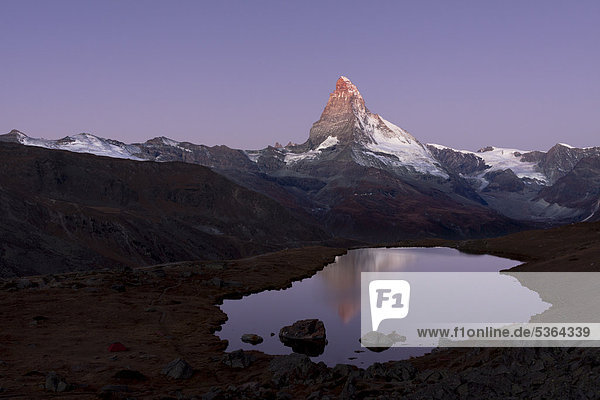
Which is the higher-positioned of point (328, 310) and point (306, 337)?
point (306, 337)

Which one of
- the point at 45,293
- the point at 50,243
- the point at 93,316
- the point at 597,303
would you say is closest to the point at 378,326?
the point at 597,303

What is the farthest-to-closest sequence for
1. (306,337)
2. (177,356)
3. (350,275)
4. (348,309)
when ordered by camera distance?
1. (350,275)
2. (348,309)
3. (306,337)
4. (177,356)

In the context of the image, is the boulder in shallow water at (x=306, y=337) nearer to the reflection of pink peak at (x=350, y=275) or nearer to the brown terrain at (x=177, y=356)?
the brown terrain at (x=177, y=356)

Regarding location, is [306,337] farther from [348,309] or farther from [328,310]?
[348,309]

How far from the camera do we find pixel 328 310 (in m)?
69.1

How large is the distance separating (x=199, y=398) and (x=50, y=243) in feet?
384

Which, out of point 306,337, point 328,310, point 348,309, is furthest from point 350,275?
point 306,337

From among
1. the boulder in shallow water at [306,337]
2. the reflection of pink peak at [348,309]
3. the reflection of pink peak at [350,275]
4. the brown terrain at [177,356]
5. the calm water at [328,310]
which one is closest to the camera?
the brown terrain at [177,356]

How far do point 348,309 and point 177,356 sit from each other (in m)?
31.0

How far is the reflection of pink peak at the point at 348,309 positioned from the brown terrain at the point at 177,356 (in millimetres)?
15368

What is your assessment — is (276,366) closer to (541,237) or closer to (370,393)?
(370,393)

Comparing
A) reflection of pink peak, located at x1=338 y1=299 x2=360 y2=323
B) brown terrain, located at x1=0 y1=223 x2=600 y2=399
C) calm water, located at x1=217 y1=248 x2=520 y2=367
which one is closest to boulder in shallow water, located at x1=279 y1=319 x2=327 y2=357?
calm water, located at x1=217 y1=248 x2=520 y2=367

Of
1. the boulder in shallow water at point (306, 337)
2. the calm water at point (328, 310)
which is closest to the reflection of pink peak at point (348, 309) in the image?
the calm water at point (328, 310)

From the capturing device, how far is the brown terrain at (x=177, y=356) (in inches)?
1036
